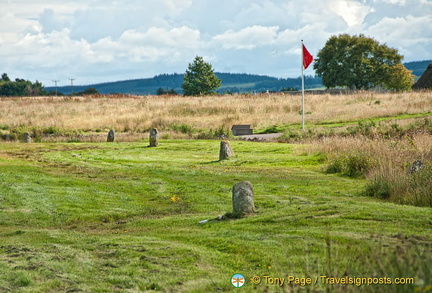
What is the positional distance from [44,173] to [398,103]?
37014 mm

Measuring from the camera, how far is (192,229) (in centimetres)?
1397

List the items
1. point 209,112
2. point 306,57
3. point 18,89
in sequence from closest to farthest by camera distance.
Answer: point 306,57, point 209,112, point 18,89

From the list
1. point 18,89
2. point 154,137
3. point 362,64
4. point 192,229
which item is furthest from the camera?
point 18,89

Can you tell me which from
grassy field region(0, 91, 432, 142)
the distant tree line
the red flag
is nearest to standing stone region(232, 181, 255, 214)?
grassy field region(0, 91, 432, 142)

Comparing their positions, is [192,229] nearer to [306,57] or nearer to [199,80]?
[306,57]

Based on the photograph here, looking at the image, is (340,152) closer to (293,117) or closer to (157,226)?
(157,226)

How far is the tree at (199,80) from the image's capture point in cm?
10350

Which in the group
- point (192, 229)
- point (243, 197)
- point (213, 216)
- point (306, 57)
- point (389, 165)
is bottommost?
point (213, 216)

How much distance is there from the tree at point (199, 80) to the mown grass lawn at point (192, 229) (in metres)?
76.8

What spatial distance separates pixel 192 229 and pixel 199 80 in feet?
299

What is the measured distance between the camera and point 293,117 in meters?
49.4

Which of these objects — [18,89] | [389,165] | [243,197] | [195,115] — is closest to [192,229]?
[243,197]

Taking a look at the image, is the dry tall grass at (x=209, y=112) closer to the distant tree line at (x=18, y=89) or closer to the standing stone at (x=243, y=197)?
the standing stone at (x=243, y=197)

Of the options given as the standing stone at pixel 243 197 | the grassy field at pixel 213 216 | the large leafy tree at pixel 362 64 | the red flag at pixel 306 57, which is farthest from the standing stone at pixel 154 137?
the large leafy tree at pixel 362 64
